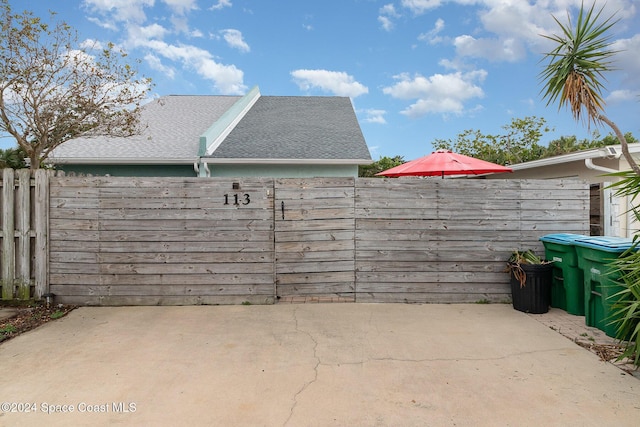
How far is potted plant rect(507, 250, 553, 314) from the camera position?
16.8ft

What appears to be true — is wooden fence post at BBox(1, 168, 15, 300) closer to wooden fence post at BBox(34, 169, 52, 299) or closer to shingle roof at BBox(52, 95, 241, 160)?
wooden fence post at BBox(34, 169, 52, 299)

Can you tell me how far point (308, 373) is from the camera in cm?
333

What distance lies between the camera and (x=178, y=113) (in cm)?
1262

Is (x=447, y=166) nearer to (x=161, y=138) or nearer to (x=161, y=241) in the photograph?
(x=161, y=241)

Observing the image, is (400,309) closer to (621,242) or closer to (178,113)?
(621,242)

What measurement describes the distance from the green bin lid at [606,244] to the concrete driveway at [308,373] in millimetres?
1182

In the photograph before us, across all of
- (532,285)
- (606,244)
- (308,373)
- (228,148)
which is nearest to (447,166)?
(532,285)

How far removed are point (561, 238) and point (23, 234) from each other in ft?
26.4

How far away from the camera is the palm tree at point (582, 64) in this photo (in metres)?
5.43

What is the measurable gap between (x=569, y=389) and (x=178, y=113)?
13031mm

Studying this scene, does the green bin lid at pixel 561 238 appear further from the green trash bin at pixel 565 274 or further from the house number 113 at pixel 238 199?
the house number 113 at pixel 238 199

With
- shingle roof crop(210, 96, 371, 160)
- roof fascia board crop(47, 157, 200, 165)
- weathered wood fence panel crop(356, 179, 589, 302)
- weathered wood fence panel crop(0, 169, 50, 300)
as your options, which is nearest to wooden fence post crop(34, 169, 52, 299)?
weathered wood fence panel crop(0, 169, 50, 300)

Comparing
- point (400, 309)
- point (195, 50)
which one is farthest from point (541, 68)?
point (195, 50)

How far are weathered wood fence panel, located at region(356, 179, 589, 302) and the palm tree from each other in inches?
53.2
